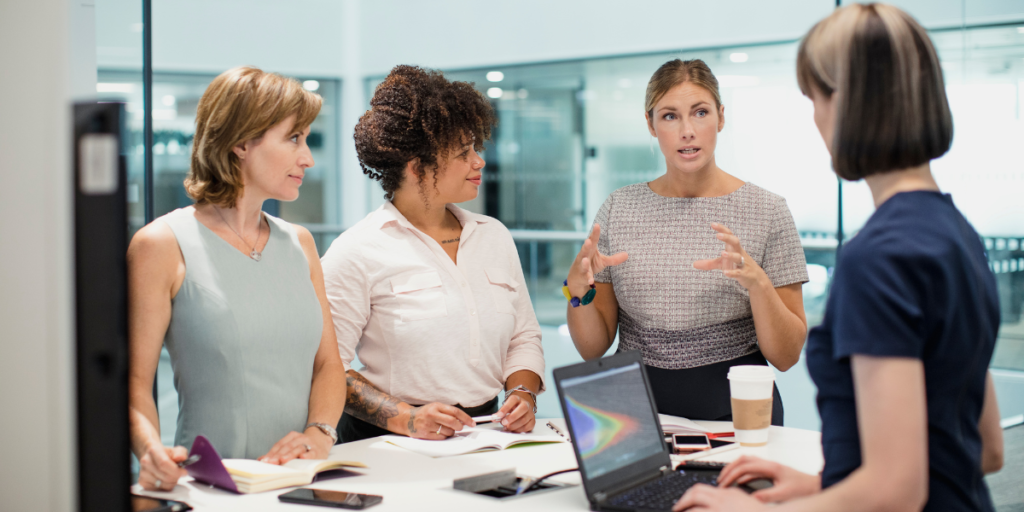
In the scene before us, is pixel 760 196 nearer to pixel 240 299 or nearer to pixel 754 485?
pixel 754 485

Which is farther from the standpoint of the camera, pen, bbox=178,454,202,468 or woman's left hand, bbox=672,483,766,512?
pen, bbox=178,454,202,468

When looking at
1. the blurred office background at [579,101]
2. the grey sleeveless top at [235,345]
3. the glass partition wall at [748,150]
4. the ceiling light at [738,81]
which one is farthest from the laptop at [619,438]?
the ceiling light at [738,81]

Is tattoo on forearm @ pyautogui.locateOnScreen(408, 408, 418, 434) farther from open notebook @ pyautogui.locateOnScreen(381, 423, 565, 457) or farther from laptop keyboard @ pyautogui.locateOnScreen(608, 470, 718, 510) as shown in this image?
laptop keyboard @ pyautogui.locateOnScreen(608, 470, 718, 510)

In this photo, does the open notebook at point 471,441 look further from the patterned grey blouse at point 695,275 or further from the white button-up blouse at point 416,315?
the patterned grey blouse at point 695,275

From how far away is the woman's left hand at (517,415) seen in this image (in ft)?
6.22

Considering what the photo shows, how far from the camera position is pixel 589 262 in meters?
2.05

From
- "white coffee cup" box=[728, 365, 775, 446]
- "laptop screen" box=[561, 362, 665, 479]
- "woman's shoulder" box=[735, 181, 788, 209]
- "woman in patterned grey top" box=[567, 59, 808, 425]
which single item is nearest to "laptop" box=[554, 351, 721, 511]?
"laptop screen" box=[561, 362, 665, 479]

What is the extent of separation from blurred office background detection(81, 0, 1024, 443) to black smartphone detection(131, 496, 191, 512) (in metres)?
2.06

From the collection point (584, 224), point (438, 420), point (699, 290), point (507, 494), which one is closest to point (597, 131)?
point (584, 224)

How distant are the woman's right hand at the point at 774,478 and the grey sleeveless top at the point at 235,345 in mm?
922

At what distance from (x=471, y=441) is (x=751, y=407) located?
61 cm

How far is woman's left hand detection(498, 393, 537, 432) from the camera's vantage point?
1.90 m

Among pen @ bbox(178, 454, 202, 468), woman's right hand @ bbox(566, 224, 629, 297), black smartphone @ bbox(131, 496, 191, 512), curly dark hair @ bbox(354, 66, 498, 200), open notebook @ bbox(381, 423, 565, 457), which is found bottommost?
open notebook @ bbox(381, 423, 565, 457)

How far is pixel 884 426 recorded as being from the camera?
93 cm
